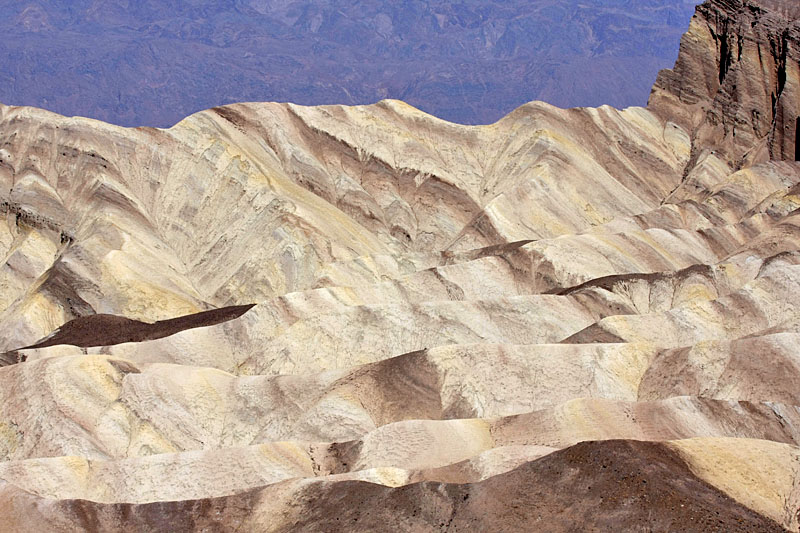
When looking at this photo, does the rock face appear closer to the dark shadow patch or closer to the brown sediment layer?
the brown sediment layer

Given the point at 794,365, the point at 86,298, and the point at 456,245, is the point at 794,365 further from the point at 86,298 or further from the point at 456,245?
the point at 86,298

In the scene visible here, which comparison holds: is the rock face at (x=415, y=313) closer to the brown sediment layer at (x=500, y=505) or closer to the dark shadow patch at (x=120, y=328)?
the brown sediment layer at (x=500, y=505)

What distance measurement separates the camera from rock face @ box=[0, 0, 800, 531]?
21641mm

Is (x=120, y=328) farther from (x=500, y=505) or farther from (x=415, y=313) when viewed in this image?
(x=500, y=505)

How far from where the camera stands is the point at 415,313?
38062 mm

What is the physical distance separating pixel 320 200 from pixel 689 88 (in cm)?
3224

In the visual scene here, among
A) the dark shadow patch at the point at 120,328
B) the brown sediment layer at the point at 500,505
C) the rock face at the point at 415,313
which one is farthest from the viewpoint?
the dark shadow patch at the point at 120,328

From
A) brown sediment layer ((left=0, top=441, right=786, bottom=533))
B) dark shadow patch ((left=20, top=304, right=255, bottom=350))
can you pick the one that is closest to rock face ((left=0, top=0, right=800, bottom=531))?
brown sediment layer ((left=0, top=441, right=786, bottom=533))

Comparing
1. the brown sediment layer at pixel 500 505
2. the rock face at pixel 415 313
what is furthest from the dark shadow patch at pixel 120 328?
the brown sediment layer at pixel 500 505

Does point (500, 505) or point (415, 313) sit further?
point (415, 313)

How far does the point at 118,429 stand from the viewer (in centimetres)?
3002

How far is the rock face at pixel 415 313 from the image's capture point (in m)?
21.6

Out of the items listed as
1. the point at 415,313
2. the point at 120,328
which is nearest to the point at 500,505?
the point at 415,313

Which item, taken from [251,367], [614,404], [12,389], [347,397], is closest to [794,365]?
[614,404]
